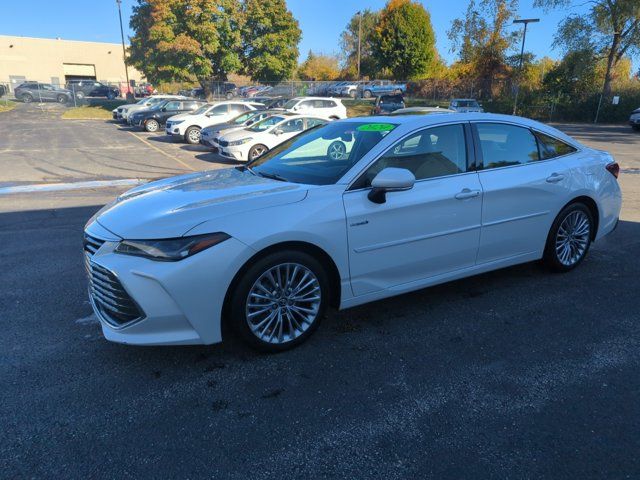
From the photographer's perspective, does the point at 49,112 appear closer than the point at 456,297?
No

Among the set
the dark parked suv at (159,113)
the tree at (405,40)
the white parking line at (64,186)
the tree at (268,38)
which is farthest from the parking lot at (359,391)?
the tree at (405,40)

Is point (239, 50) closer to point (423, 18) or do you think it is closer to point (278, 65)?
point (278, 65)

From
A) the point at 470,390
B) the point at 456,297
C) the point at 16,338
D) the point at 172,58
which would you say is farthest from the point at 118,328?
the point at 172,58

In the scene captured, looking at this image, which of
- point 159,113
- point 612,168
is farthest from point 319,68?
point 612,168

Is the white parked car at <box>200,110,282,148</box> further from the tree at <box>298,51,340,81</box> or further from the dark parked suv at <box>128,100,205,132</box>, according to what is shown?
the tree at <box>298,51,340,81</box>

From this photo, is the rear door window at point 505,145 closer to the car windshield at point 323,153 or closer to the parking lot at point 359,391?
the car windshield at point 323,153

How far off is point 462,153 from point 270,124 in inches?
431

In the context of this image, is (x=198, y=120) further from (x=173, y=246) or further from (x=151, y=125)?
(x=173, y=246)

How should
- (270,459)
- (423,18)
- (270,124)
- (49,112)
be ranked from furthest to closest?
(423,18)
(49,112)
(270,124)
(270,459)

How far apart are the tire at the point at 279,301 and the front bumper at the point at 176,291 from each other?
0.13 meters

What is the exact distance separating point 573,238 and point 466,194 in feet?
5.58

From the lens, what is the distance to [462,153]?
13.4ft

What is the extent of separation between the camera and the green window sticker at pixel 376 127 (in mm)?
3956

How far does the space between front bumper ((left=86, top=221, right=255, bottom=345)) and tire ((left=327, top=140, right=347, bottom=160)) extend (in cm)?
132
